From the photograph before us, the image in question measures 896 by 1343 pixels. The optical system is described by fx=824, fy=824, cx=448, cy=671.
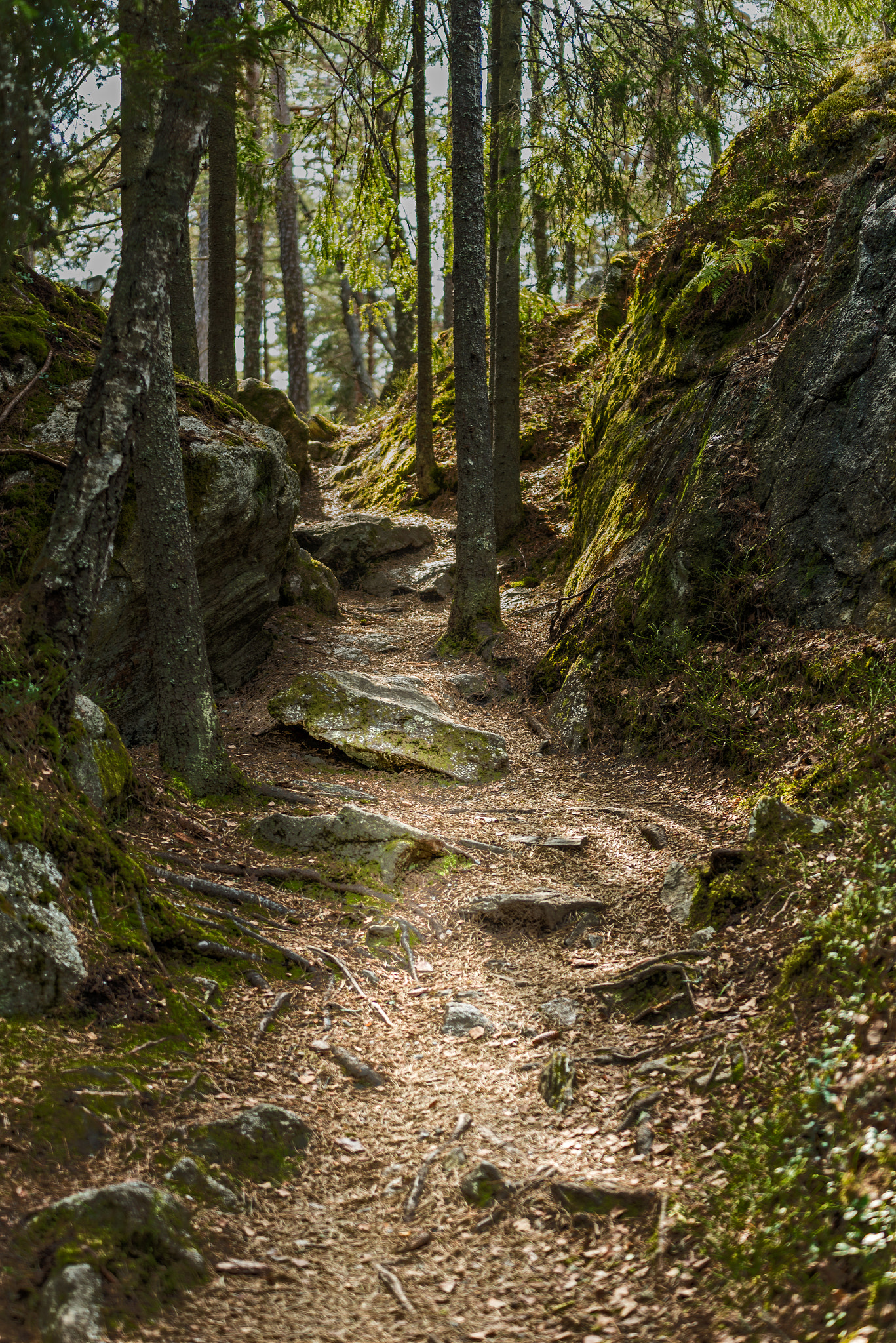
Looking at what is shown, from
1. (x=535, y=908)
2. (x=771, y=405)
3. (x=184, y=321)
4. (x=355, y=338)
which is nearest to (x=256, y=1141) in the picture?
(x=535, y=908)

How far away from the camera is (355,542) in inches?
537

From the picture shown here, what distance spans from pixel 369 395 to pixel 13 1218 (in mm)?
28346

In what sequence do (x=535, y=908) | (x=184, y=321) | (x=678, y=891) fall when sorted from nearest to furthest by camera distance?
(x=678, y=891)
(x=535, y=908)
(x=184, y=321)

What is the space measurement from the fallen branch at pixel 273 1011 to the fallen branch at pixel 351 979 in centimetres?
35

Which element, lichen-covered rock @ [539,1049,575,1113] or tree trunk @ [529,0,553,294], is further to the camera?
tree trunk @ [529,0,553,294]

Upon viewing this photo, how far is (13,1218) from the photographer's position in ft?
7.63

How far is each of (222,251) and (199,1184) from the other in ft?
37.0

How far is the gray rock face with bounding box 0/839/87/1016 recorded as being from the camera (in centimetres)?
313

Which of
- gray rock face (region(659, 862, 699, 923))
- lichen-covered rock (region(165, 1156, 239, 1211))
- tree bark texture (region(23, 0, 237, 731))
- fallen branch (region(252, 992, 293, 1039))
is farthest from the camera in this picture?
gray rock face (region(659, 862, 699, 923))

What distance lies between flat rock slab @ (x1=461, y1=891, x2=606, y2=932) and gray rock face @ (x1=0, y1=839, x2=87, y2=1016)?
2436 millimetres

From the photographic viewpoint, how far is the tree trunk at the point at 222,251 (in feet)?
35.4

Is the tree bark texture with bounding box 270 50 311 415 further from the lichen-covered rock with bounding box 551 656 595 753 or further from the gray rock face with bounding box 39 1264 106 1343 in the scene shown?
the gray rock face with bounding box 39 1264 106 1343

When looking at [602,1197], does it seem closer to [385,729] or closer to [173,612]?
[173,612]

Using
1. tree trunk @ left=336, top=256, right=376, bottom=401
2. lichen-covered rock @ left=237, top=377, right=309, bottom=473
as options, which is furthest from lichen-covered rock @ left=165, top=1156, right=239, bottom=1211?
tree trunk @ left=336, top=256, right=376, bottom=401
